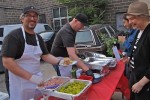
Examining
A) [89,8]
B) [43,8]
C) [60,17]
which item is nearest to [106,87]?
[89,8]

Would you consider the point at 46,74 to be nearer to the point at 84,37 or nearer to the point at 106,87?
the point at 84,37

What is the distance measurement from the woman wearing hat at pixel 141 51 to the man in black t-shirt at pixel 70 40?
0.79 meters

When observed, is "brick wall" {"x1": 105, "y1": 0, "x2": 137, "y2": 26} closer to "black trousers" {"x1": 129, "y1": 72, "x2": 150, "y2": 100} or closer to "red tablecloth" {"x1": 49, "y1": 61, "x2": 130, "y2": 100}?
"red tablecloth" {"x1": 49, "y1": 61, "x2": 130, "y2": 100}

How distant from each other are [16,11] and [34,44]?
32.3 ft

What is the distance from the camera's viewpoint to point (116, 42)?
5.23 m

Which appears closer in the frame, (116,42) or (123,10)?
(116,42)

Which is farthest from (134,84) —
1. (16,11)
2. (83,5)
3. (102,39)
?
(16,11)

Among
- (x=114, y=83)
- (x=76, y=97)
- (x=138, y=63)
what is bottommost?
(x=114, y=83)

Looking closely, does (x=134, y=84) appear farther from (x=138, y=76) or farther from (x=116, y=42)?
(x=116, y=42)

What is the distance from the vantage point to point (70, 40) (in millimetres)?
3160

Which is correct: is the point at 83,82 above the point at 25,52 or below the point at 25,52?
below

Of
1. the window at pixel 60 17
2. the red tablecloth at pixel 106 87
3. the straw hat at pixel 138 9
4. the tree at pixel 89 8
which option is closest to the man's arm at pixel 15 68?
the red tablecloth at pixel 106 87

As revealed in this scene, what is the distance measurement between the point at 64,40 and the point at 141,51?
4.21ft

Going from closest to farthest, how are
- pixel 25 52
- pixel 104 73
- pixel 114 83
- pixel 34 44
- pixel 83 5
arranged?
pixel 25 52 < pixel 34 44 < pixel 114 83 < pixel 104 73 < pixel 83 5
